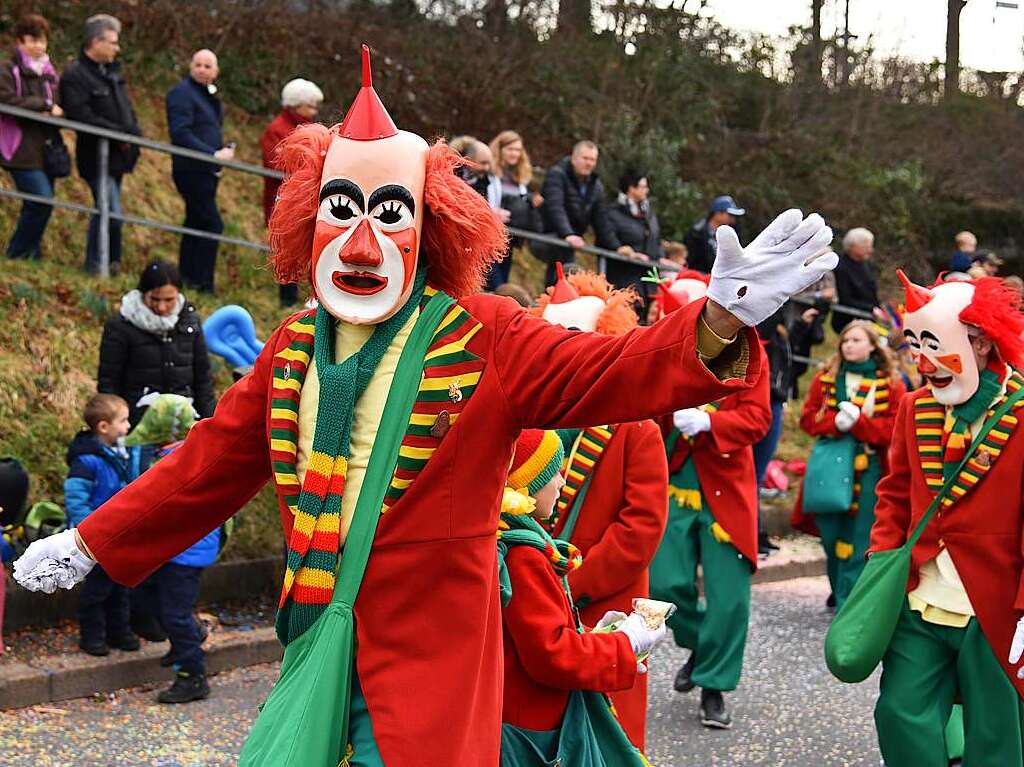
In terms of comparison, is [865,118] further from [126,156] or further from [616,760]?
[616,760]

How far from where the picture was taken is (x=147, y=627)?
6.81 meters

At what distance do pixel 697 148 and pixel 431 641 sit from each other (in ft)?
50.9

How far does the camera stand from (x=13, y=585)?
21.4 feet

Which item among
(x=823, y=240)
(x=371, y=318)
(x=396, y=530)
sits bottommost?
(x=396, y=530)

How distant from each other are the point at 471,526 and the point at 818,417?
5684 millimetres

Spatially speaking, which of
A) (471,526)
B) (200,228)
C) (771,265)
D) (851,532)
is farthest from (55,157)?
(771,265)

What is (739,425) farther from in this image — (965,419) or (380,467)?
(380,467)

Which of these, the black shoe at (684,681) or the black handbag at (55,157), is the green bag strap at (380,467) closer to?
the black shoe at (684,681)

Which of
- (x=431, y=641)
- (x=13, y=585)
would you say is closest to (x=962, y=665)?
(x=431, y=641)

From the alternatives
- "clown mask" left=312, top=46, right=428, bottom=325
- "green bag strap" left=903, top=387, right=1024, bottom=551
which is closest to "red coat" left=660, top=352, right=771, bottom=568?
"green bag strap" left=903, top=387, right=1024, bottom=551

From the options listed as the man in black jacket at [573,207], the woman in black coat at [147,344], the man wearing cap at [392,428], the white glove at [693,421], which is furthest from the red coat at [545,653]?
the man in black jacket at [573,207]

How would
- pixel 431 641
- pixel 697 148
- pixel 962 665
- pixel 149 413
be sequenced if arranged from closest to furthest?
1. pixel 431 641
2. pixel 962 665
3. pixel 149 413
4. pixel 697 148

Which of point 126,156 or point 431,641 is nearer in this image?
point 431,641

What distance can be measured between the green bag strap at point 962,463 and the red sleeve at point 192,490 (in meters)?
2.59
